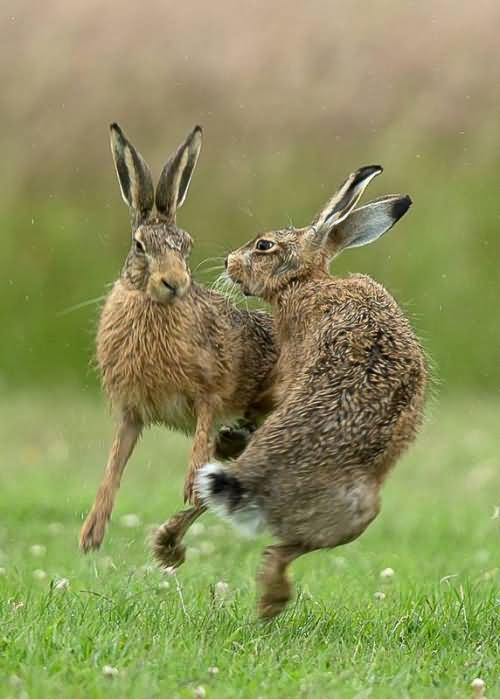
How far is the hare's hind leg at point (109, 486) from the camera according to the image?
6.19 metres

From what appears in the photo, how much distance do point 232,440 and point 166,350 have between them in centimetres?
57

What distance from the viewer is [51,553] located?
8.55 m

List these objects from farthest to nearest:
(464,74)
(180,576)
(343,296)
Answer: (464,74) → (180,576) → (343,296)

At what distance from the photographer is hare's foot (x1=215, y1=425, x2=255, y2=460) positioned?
664 cm

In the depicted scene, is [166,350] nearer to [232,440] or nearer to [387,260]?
[232,440]

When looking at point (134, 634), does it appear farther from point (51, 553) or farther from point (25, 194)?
point (25, 194)

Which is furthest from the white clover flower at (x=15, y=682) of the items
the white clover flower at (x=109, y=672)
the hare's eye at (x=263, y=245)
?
the hare's eye at (x=263, y=245)

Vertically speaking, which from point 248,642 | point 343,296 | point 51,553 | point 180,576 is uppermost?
point 343,296

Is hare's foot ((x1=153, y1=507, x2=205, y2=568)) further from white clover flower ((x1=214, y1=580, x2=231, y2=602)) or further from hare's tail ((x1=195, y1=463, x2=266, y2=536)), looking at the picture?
hare's tail ((x1=195, y1=463, x2=266, y2=536))

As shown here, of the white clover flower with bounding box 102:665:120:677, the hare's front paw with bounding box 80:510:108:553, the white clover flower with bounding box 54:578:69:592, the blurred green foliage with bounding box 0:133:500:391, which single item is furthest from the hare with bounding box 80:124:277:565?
the blurred green foliage with bounding box 0:133:500:391

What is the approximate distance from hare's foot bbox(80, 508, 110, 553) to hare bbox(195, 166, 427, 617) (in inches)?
32.4

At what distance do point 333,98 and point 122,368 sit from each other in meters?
9.53

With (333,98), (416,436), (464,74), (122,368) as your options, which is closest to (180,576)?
(122,368)

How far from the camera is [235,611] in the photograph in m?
5.80
